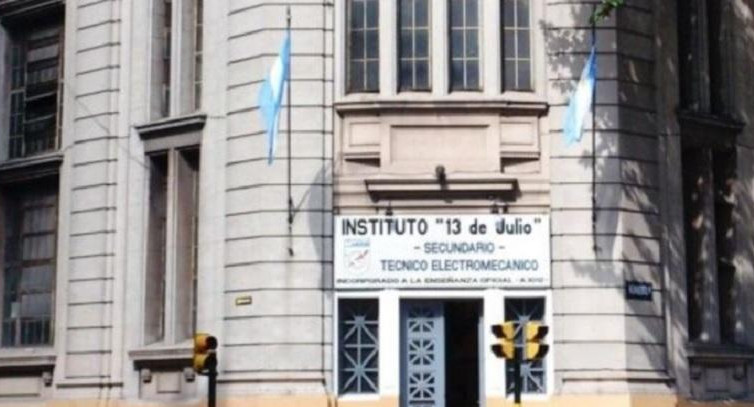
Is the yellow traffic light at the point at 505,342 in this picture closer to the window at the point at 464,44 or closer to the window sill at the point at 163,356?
the window at the point at 464,44

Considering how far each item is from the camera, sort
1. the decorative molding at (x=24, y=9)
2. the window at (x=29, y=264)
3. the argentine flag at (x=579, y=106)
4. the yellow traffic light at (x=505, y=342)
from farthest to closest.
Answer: the decorative molding at (x=24, y=9) < the window at (x=29, y=264) < the argentine flag at (x=579, y=106) < the yellow traffic light at (x=505, y=342)

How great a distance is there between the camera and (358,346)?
25.4 meters

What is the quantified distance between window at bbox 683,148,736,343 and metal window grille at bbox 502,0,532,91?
4083mm

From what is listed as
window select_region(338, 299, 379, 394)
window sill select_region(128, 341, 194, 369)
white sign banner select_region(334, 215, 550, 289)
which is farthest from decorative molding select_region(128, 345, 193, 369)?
white sign banner select_region(334, 215, 550, 289)

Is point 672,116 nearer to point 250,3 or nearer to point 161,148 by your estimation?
point 250,3

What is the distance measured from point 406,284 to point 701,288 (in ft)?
20.9

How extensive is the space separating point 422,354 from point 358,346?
1.17 m

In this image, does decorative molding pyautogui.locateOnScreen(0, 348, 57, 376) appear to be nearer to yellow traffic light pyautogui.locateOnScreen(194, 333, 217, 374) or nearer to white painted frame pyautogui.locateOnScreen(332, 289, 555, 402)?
white painted frame pyautogui.locateOnScreen(332, 289, 555, 402)

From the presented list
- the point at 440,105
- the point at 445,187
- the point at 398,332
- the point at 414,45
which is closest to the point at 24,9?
the point at 414,45

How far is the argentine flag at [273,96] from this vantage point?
24.7 m

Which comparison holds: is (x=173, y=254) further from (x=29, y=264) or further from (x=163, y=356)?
(x=29, y=264)

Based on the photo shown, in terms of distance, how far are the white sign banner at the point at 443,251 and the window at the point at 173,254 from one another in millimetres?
3686

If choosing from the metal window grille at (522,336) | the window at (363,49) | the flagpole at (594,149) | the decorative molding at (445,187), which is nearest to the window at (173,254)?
the window at (363,49)

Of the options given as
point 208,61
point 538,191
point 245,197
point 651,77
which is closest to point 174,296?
point 245,197
